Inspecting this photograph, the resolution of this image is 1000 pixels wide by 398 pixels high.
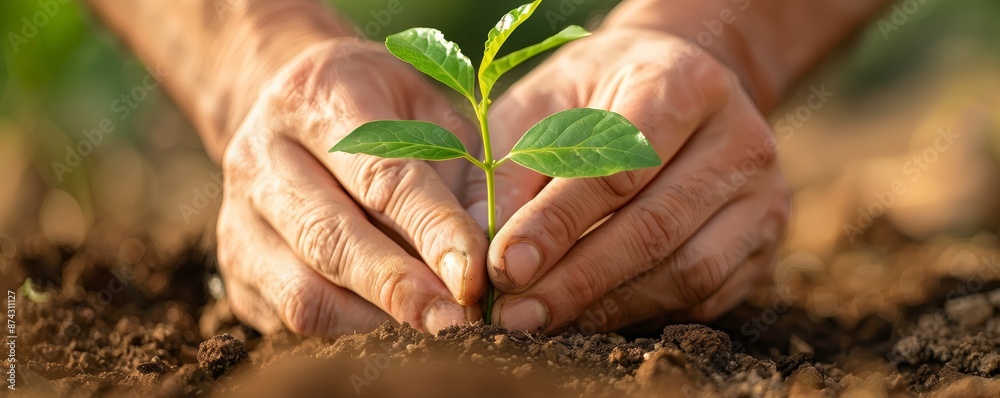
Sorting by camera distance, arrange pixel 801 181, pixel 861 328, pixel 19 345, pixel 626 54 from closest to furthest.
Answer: pixel 19 345
pixel 626 54
pixel 861 328
pixel 801 181

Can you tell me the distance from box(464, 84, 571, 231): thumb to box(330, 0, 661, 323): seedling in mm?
231

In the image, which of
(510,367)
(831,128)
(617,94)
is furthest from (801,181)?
(510,367)

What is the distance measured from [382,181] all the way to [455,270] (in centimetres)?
25

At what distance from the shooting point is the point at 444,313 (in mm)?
Answer: 1402

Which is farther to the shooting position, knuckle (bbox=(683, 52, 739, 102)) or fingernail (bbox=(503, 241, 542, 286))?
knuckle (bbox=(683, 52, 739, 102))

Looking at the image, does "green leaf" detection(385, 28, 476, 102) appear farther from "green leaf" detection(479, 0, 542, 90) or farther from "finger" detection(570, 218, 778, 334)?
"finger" detection(570, 218, 778, 334)

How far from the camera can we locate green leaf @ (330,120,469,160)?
1225mm

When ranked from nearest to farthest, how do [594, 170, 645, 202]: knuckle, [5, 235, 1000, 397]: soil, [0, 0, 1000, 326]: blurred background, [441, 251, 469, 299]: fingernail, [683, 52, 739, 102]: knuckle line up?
[5, 235, 1000, 397]: soil, [441, 251, 469, 299]: fingernail, [594, 170, 645, 202]: knuckle, [683, 52, 739, 102]: knuckle, [0, 0, 1000, 326]: blurred background

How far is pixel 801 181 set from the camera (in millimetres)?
3367

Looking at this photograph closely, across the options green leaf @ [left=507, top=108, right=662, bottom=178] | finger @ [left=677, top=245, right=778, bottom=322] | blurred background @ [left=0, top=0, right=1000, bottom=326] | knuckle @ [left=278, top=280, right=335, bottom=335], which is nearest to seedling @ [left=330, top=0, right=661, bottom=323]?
green leaf @ [left=507, top=108, right=662, bottom=178]

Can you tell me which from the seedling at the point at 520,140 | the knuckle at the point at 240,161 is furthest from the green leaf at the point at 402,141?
the knuckle at the point at 240,161

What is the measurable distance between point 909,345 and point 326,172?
1162 mm

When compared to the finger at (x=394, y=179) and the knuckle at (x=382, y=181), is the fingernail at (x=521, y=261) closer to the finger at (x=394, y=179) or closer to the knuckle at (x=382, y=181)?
the finger at (x=394, y=179)

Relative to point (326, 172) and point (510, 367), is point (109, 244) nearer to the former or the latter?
point (326, 172)
